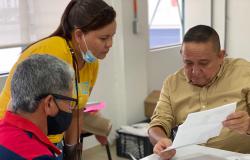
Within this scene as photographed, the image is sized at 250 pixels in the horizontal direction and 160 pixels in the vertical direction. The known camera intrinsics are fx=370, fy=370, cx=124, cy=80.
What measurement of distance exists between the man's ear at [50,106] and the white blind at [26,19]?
1813mm

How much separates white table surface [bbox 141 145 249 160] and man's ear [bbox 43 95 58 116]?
555 mm

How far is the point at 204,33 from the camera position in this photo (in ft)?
6.05

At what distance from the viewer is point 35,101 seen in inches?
46.9

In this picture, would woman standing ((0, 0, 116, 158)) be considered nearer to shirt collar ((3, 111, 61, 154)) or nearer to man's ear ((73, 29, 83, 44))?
man's ear ((73, 29, 83, 44))

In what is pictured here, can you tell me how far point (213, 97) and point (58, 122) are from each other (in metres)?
0.91

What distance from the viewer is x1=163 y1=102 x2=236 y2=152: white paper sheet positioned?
1.46 meters

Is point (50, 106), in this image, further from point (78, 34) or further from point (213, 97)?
A: point (213, 97)

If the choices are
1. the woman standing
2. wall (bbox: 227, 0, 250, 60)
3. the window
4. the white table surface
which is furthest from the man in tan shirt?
wall (bbox: 227, 0, 250, 60)

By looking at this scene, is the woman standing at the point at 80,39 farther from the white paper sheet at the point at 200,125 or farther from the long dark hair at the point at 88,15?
the white paper sheet at the point at 200,125

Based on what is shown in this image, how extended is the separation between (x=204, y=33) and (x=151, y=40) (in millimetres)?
2978

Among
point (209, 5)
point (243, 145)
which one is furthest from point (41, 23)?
point (209, 5)

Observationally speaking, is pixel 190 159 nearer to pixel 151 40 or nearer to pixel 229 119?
pixel 229 119

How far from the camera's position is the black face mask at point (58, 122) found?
1.29 m

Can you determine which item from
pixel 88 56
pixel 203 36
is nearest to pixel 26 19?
pixel 88 56
